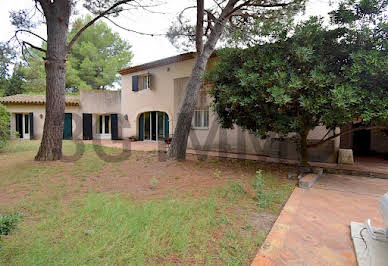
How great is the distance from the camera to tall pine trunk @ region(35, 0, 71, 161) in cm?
709

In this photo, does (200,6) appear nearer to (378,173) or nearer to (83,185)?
(83,185)

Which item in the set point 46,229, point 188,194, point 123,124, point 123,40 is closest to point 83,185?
point 46,229

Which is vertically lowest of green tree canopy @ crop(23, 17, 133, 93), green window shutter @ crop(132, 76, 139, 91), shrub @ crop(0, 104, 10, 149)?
shrub @ crop(0, 104, 10, 149)

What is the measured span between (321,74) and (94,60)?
23.4 metres

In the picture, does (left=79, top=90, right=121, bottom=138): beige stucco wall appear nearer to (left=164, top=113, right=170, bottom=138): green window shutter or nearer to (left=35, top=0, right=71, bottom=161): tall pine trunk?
(left=164, top=113, right=170, bottom=138): green window shutter

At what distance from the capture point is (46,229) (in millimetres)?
2816

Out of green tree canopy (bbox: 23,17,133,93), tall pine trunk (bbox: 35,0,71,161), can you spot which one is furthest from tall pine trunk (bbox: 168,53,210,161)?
green tree canopy (bbox: 23,17,133,93)

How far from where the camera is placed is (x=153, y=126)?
14.9 meters

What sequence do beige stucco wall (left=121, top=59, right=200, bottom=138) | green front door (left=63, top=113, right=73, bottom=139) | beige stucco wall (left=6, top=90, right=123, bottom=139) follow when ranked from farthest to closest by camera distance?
beige stucco wall (left=6, top=90, right=123, bottom=139) < green front door (left=63, top=113, right=73, bottom=139) < beige stucco wall (left=121, top=59, right=200, bottom=138)

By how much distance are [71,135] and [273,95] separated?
17101mm

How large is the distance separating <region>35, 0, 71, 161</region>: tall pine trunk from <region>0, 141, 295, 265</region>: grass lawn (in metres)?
1.38

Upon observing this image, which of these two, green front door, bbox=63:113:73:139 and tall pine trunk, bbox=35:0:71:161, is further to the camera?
green front door, bbox=63:113:73:139

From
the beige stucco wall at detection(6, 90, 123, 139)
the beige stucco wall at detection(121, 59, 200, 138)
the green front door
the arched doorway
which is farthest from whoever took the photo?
the beige stucco wall at detection(6, 90, 123, 139)

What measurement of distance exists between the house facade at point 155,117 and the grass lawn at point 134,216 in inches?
143
